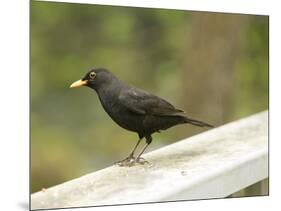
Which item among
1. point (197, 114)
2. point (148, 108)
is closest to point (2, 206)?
point (148, 108)

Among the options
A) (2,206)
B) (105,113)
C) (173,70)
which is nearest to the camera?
(2,206)

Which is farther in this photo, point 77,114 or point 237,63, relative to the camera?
point 237,63

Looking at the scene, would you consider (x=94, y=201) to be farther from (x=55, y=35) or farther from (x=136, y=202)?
(x=55, y=35)

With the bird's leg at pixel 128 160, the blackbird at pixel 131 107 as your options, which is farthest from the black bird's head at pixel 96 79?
the bird's leg at pixel 128 160

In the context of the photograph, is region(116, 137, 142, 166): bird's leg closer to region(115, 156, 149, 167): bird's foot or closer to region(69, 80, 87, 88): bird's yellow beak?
region(115, 156, 149, 167): bird's foot

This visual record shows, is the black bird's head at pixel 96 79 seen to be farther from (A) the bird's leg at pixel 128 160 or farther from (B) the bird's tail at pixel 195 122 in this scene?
(B) the bird's tail at pixel 195 122

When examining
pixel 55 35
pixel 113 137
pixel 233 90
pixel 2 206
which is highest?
pixel 55 35

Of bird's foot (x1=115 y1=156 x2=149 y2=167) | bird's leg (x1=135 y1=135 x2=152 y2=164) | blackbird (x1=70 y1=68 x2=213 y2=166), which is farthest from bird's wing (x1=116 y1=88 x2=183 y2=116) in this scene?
bird's foot (x1=115 y1=156 x2=149 y2=167)
